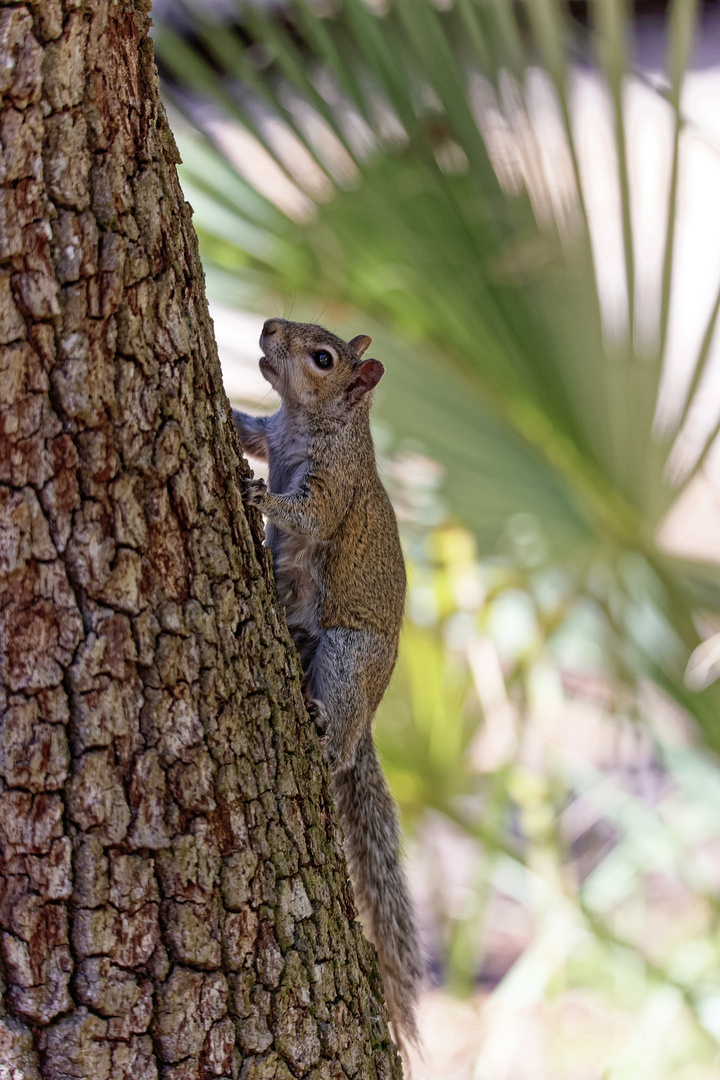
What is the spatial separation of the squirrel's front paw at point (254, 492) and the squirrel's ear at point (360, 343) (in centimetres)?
73

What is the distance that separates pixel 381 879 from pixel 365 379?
1053 mm

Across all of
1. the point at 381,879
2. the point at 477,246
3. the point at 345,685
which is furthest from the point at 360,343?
the point at 381,879

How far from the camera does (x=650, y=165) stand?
155 inches

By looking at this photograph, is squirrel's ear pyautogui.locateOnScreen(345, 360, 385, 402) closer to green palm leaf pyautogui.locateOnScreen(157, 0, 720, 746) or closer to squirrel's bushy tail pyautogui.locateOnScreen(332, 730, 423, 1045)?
green palm leaf pyautogui.locateOnScreen(157, 0, 720, 746)

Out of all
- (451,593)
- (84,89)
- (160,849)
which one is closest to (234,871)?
(160,849)

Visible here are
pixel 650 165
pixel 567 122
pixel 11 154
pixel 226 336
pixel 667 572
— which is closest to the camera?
pixel 11 154

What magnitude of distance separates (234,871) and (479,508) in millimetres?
1514

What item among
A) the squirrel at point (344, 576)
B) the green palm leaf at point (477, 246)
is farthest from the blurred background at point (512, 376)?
the squirrel at point (344, 576)

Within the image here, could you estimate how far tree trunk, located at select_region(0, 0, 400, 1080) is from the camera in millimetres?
973

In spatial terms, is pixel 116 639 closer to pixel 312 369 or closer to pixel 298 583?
pixel 298 583

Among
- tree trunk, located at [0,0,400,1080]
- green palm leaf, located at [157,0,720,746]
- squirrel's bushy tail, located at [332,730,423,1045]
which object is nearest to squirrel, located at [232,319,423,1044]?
squirrel's bushy tail, located at [332,730,423,1045]

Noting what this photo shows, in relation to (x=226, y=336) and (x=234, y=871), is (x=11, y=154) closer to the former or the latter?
(x=234, y=871)

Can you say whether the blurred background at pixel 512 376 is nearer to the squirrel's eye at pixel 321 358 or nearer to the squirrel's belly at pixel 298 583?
the squirrel's eye at pixel 321 358

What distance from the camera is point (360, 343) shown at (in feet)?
7.30
